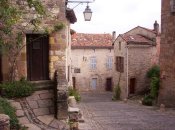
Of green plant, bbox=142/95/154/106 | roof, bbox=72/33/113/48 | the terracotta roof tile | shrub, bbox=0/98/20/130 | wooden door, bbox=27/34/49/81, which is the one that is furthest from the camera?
roof, bbox=72/33/113/48

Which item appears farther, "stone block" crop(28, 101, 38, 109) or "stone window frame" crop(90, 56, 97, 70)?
"stone window frame" crop(90, 56, 97, 70)

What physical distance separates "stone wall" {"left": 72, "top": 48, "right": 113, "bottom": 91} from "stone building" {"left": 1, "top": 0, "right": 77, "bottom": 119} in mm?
25200

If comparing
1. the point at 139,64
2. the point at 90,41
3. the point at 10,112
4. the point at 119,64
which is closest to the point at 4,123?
the point at 10,112

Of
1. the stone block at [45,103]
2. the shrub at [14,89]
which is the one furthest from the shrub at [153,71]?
the shrub at [14,89]

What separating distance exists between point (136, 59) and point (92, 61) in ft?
31.4

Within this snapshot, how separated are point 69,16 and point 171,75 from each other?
592 cm

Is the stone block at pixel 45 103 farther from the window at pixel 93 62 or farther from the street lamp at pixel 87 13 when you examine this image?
the window at pixel 93 62

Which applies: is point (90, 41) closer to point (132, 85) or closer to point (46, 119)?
point (132, 85)

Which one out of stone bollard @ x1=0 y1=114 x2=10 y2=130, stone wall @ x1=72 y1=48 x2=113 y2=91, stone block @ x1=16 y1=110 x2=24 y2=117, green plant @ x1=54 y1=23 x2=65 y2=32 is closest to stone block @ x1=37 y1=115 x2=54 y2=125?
stone block @ x1=16 y1=110 x2=24 y2=117

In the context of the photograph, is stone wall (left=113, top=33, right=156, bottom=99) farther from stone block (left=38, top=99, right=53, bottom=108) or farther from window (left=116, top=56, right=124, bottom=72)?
stone block (left=38, top=99, right=53, bottom=108)

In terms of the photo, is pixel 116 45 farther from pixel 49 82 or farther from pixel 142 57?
pixel 49 82

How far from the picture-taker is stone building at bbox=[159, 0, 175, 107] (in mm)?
17375

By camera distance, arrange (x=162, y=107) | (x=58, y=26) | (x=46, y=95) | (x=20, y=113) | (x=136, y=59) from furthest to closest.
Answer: (x=136, y=59), (x=162, y=107), (x=58, y=26), (x=46, y=95), (x=20, y=113)

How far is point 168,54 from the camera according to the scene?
17812mm
